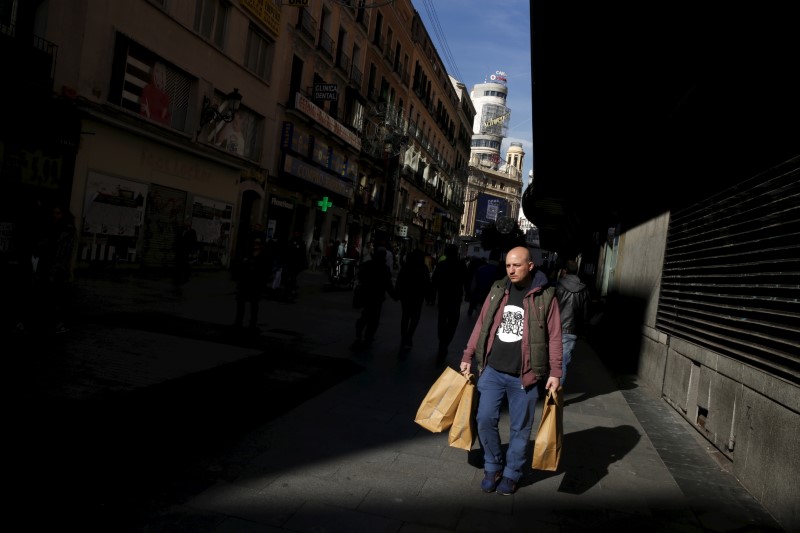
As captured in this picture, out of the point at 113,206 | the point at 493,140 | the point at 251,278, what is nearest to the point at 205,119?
the point at 113,206

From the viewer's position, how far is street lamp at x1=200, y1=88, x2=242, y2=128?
19.8 meters

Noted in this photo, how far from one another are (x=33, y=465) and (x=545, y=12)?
6075 millimetres

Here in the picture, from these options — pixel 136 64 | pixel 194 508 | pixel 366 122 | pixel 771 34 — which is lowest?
pixel 194 508

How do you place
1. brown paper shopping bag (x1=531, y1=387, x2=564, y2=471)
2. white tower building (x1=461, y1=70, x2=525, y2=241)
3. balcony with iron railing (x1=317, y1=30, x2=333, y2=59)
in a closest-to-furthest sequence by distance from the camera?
1. brown paper shopping bag (x1=531, y1=387, x2=564, y2=471)
2. balcony with iron railing (x1=317, y1=30, x2=333, y2=59)
3. white tower building (x1=461, y1=70, x2=525, y2=241)

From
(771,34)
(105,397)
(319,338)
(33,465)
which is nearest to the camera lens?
(33,465)

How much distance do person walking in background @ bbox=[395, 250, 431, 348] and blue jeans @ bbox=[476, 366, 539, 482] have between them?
18.7 feet

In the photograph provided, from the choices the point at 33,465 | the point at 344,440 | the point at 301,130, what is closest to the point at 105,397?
the point at 33,465

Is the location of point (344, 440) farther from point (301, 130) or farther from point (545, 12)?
point (301, 130)

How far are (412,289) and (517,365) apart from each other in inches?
231

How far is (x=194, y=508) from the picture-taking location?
3531mm

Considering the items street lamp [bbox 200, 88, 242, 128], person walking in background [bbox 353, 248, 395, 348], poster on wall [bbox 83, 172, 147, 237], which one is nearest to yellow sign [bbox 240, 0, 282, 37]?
street lamp [bbox 200, 88, 242, 128]

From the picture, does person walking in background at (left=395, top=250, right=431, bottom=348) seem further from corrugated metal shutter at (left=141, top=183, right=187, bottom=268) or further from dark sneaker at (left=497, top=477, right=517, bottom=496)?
corrugated metal shutter at (left=141, top=183, right=187, bottom=268)

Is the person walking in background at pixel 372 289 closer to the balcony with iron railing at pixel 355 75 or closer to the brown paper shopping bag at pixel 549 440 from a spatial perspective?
the brown paper shopping bag at pixel 549 440

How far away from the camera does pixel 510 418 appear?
169 inches
